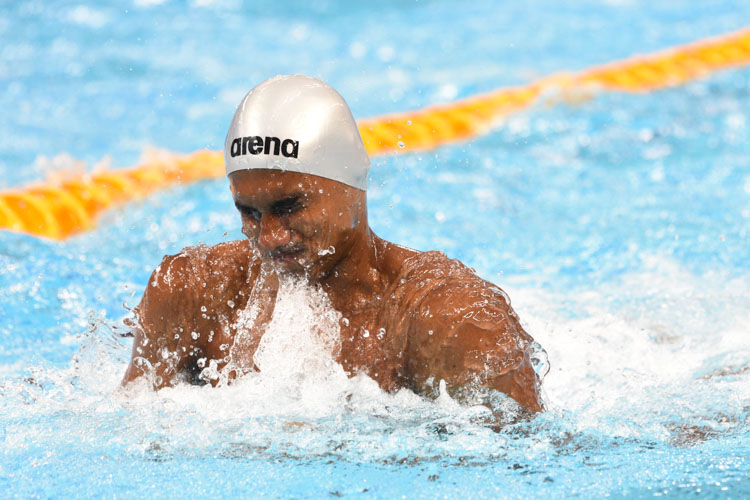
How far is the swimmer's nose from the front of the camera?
1.81m

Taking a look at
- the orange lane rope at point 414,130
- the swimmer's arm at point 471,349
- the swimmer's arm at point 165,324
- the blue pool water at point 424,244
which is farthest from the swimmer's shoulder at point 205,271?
the orange lane rope at point 414,130

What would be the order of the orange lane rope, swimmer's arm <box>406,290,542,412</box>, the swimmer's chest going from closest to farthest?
swimmer's arm <box>406,290,542,412</box>
the swimmer's chest
the orange lane rope

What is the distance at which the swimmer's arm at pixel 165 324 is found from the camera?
7.00ft

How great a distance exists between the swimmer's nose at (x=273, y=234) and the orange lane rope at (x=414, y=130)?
8.76 feet

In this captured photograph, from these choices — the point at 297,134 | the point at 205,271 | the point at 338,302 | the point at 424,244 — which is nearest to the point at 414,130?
the point at 424,244

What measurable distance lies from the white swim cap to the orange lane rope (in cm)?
260

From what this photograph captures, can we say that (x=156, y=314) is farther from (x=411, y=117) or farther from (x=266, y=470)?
(x=411, y=117)

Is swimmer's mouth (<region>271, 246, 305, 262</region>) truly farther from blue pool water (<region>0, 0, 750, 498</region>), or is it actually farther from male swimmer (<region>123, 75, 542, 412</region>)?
blue pool water (<region>0, 0, 750, 498</region>)

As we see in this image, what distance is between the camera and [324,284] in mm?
2010

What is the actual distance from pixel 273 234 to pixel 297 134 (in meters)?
0.21

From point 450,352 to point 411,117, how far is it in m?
3.88

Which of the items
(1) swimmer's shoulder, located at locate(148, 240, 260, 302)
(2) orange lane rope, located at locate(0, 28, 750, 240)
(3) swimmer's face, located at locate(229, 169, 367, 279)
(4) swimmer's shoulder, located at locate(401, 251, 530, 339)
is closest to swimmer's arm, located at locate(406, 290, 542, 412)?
(4) swimmer's shoulder, located at locate(401, 251, 530, 339)

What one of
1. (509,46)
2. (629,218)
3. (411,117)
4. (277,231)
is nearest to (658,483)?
(277,231)

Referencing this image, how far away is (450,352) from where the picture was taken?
184 cm
